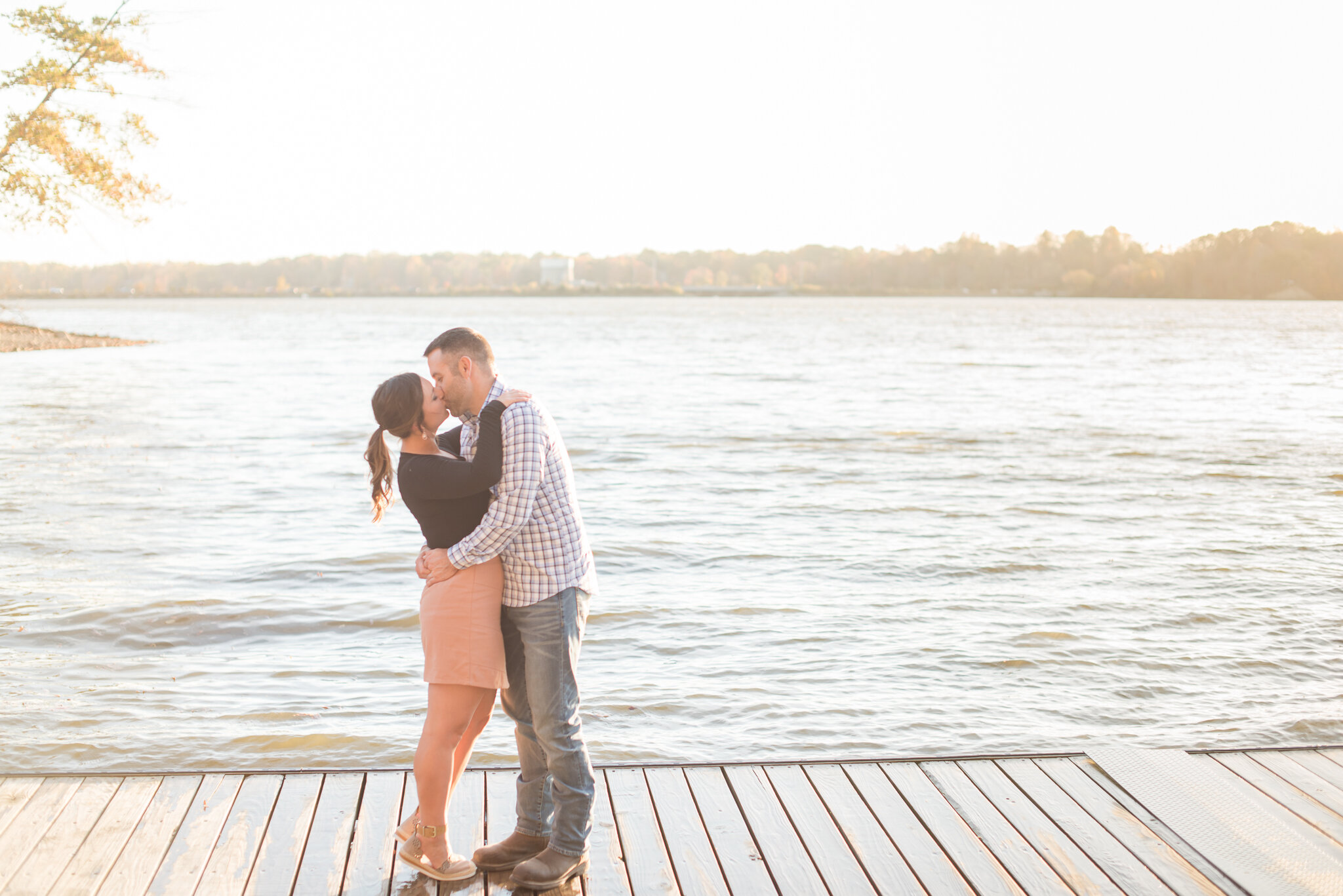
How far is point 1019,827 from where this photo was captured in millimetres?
3930

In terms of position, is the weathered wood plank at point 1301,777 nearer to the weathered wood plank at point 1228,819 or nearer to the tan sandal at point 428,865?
the weathered wood plank at point 1228,819

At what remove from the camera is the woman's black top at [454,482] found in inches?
127

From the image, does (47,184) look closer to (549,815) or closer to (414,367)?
(414,367)

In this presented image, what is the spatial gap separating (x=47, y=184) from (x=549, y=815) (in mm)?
26224

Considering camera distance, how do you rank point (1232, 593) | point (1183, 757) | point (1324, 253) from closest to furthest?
point (1183, 757), point (1232, 593), point (1324, 253)

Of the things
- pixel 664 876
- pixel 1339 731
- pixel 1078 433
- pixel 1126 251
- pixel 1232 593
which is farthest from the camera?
pixel 1126 251

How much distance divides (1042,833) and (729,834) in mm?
1083

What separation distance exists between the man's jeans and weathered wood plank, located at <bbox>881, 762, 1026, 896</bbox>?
1.22 metres

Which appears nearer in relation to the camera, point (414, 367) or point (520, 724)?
point (520, 724)

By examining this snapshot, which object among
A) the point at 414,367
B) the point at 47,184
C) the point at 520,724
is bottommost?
the point at 414,367

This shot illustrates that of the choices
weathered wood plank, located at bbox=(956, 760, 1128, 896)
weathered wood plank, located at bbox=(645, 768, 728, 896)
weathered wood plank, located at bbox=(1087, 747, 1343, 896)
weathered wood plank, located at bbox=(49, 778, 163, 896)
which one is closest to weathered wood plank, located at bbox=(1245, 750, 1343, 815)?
weathered wood plank, located at bbox=(1087, 747, 1343, 896)

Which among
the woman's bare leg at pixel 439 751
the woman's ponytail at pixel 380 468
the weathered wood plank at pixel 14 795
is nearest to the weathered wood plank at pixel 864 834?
the woman's bare leg at pixel 439 751

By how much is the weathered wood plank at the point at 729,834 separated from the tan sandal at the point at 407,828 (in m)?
0.99

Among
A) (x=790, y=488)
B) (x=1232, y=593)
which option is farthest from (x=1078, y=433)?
(x=1232, y=593)
